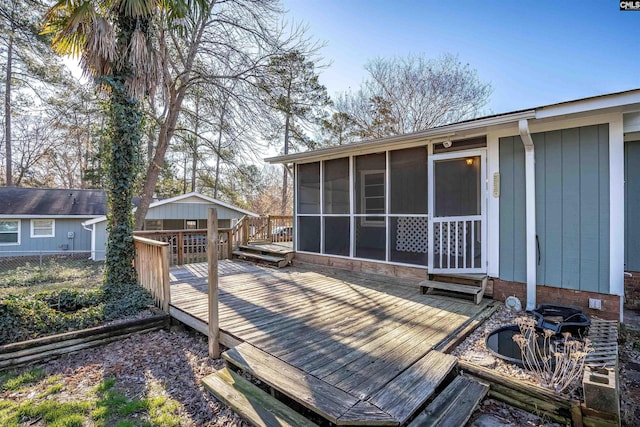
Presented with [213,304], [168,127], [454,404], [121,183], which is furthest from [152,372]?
[168,127]

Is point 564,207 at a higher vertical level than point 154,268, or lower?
higher

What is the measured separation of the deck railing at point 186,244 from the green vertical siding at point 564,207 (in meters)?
6.39

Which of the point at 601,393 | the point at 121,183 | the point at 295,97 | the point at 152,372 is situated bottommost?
the point at 152,372

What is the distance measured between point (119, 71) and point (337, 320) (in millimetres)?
5638

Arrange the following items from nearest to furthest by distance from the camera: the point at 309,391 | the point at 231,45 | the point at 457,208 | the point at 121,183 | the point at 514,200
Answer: the point at 309,391, the point at 514,200, the point at 121,183, the point at 457,208, the point at 231,45

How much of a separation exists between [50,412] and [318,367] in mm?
2315

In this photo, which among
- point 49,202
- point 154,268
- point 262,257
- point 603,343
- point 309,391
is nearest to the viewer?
point 309,391

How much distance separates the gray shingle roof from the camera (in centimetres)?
1354

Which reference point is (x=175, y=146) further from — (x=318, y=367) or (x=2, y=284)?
(x=318, y=367)

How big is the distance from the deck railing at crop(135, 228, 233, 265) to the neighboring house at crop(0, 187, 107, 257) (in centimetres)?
964

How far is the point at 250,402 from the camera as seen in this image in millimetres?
2420

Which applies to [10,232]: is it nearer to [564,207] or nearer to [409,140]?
[409,140]

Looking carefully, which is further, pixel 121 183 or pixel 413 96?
pixel 413 96

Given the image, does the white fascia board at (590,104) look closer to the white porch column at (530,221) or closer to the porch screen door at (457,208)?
the white porch column at (530,221)
